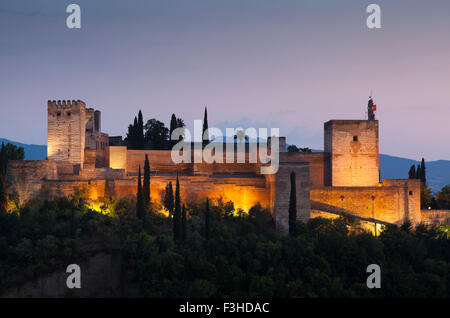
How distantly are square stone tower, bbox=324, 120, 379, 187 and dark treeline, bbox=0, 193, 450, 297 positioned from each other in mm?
6015

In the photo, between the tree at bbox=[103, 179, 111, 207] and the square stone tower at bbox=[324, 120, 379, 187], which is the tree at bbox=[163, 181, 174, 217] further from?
the square stone tower at bbox=[324, 120, 379, 187]

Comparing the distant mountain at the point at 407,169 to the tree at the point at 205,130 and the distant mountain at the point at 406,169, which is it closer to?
the distant mountain at the point at 406,169

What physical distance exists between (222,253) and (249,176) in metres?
8.68

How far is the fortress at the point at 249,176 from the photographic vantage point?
26922 millimetres

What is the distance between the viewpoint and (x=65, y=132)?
30.8m

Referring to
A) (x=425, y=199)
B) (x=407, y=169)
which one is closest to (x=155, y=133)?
(x=425, y=199)

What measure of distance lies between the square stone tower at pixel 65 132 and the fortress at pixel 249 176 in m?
0.06

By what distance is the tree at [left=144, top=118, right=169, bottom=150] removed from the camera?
4022 centimetres

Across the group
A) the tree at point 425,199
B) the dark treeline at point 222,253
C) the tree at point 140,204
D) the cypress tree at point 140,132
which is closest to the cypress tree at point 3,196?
the dark treeline at point 222,253

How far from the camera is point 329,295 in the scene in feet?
68.3

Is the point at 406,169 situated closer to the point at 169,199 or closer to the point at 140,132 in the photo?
the point at 140,132

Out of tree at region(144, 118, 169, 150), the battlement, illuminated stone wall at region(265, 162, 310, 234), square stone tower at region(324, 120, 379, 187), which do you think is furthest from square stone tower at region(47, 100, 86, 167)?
square stone tower at region(324, 120, 379, 187)
